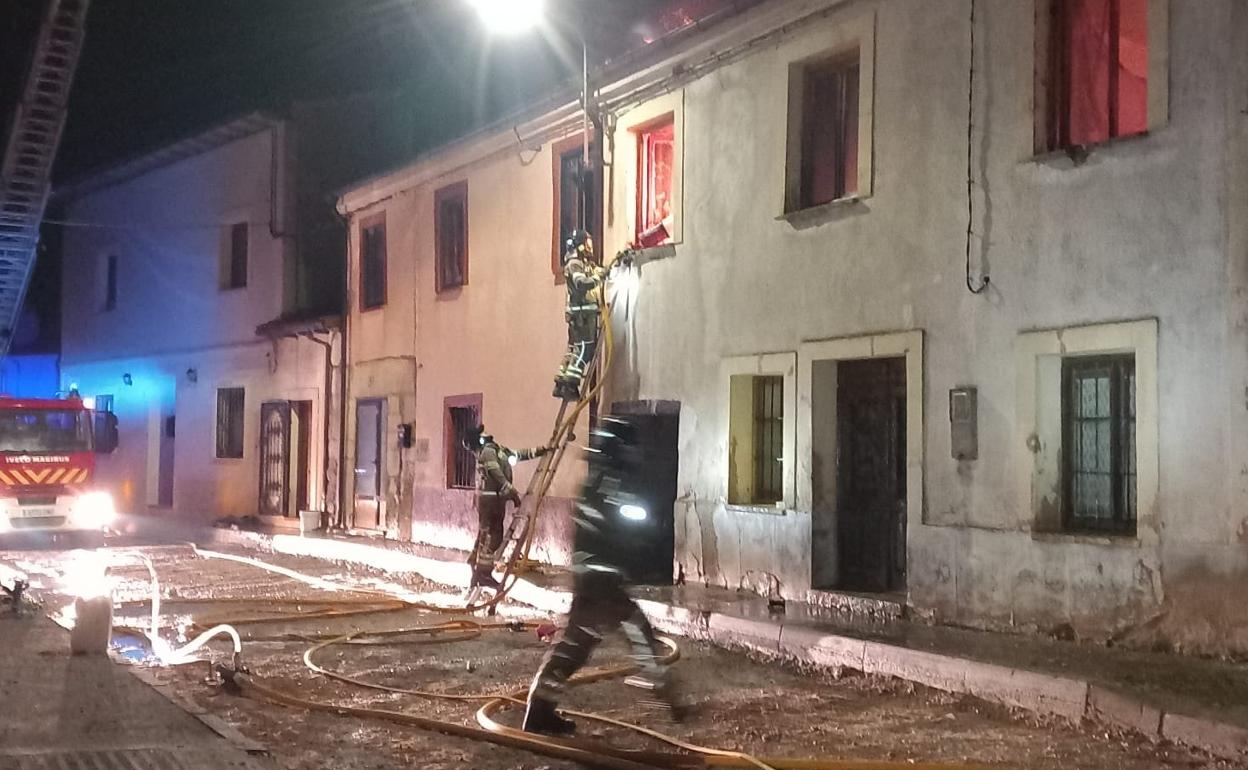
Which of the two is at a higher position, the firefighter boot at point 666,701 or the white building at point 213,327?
the white building at point 213,327

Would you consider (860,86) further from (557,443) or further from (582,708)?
(582,708)

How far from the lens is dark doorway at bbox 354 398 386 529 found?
20156mm

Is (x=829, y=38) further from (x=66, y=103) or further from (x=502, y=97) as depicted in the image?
(x=66, y=103)

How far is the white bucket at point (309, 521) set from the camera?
20.1 m

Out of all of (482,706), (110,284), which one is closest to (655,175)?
(482,706)

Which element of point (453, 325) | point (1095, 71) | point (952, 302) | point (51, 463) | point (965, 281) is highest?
point (1095, 71)

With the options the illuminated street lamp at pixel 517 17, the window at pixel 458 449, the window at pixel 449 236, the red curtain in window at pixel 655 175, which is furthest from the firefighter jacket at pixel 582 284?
the window at pixel 449 236

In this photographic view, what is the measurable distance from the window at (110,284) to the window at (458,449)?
48.5 feet

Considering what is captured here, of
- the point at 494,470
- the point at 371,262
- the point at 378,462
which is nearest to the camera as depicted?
the point at 494,470

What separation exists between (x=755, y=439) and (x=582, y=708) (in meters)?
5.53

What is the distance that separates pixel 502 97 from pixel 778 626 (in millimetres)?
14473

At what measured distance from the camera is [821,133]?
39.6 feet

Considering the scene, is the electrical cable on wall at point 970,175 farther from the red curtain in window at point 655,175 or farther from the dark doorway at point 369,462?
the dark doorway at point 369,462

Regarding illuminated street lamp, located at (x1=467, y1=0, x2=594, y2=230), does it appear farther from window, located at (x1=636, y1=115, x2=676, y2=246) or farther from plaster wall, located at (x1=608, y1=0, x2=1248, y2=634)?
plaster wall, located at (x1=608, y1=0, x2=1248, y2=634)
